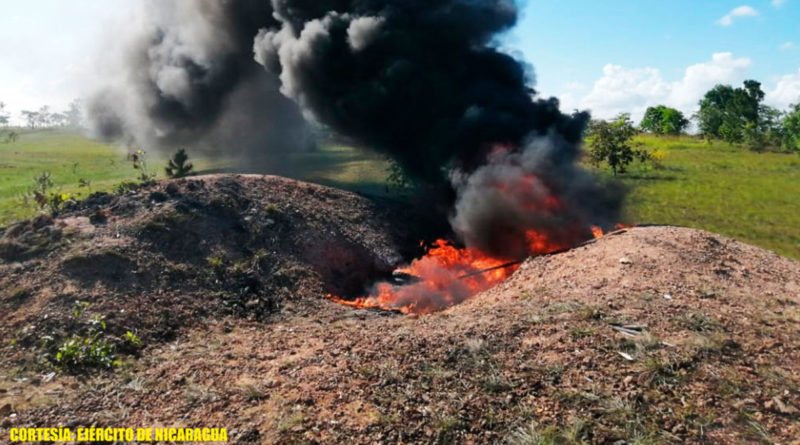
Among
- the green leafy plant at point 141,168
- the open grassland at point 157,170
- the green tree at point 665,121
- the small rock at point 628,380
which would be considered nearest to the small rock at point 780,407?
the small rock at point 628,380

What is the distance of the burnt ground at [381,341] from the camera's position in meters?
5.74

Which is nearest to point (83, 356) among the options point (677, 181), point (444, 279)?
point (444, 279)

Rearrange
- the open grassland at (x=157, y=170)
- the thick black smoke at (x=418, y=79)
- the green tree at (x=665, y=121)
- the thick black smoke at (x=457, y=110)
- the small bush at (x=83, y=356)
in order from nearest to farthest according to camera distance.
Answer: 1. the small bush at (x=83, y=356)
2. the thick black smoke at (x=457, y=110)
3. the thick black smoke at (x=418, y=79)
4. the open grassland at (x=157, y=170)
5. the green tree at (x=665, y=121)

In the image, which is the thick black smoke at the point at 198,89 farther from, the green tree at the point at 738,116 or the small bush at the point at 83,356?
the green tree at the point at 738,116

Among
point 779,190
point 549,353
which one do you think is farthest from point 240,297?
point 779,190

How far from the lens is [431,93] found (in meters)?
16.9

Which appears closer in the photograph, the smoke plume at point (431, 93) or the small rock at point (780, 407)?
the small rock at point (780, 407)

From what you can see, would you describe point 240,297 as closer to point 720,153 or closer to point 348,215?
point 348,215

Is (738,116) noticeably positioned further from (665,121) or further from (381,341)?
(381,341)

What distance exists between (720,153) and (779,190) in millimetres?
16393

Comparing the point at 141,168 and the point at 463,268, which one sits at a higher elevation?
the point at 141,168

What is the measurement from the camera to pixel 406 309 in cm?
1113

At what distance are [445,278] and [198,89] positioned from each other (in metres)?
19.5

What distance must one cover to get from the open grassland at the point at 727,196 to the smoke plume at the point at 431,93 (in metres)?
5.24
